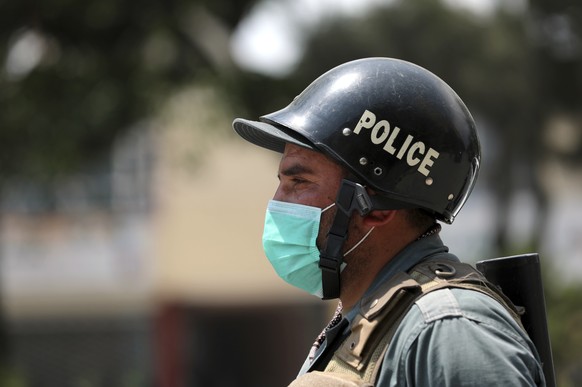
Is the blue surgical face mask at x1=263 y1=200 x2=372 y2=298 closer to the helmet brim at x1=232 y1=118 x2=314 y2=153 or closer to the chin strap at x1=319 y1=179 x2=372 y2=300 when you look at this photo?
the chin strap at x1=319 y1=179 x2=372 y2=300

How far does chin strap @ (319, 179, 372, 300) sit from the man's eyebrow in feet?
0.34

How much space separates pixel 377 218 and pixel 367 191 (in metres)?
0.07

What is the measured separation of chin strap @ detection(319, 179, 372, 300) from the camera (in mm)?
2597

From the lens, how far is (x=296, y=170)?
106 inches

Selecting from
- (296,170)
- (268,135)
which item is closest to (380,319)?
(296,170)

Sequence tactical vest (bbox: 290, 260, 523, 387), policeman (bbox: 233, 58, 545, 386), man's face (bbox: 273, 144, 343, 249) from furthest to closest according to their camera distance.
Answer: man's face (bbox: 273, 144, 343, 249) → policeman (bbox: 233, 58, 545, 386) → tactical vest (bbox: 290, 260, 523, 387)

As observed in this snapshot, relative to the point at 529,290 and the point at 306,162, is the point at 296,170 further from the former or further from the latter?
the point at 529,290

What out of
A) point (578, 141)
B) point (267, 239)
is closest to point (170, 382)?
point (578, 141)

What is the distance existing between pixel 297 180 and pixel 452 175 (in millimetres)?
380

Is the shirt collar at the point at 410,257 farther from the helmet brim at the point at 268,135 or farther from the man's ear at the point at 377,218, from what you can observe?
the helmet brim at the point at 268,135

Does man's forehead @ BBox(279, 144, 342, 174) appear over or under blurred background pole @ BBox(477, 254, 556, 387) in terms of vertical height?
over

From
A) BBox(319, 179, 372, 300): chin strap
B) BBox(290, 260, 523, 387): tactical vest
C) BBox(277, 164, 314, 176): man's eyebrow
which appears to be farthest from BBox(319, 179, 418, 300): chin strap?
BBox(290, 260, 523, 387): tactical vest

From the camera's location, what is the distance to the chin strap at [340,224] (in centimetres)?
260

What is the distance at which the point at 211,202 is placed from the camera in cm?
2356
